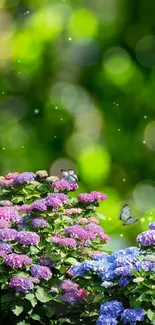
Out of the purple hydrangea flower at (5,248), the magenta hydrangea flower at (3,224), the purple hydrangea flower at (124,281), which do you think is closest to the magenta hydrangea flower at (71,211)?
the magenta hydrangea flower at (3,224)

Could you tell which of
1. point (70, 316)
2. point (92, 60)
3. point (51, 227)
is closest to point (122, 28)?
point (92, 60)

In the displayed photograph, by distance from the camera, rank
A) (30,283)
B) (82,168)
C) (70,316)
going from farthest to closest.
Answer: (82,168) → (70,316) → (30,283)

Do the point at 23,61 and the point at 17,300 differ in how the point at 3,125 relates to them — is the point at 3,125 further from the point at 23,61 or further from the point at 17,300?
the point at 17,300

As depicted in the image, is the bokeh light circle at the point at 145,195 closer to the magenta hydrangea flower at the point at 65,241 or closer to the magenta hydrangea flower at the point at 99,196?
the magenta hydrangea flower at the point at 99,196

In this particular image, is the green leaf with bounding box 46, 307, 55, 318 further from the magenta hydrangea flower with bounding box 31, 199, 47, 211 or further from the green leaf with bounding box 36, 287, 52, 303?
the magenta hydrangea flower with bounding box 31, 199, 47, 211

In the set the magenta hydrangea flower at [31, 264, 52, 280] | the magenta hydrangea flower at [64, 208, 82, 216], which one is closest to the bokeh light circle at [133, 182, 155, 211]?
the magenta hydrangea flower at [64, 208, 82, 216]

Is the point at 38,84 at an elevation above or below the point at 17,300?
above

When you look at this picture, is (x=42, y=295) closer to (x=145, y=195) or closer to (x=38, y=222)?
(x=38, y=222)
